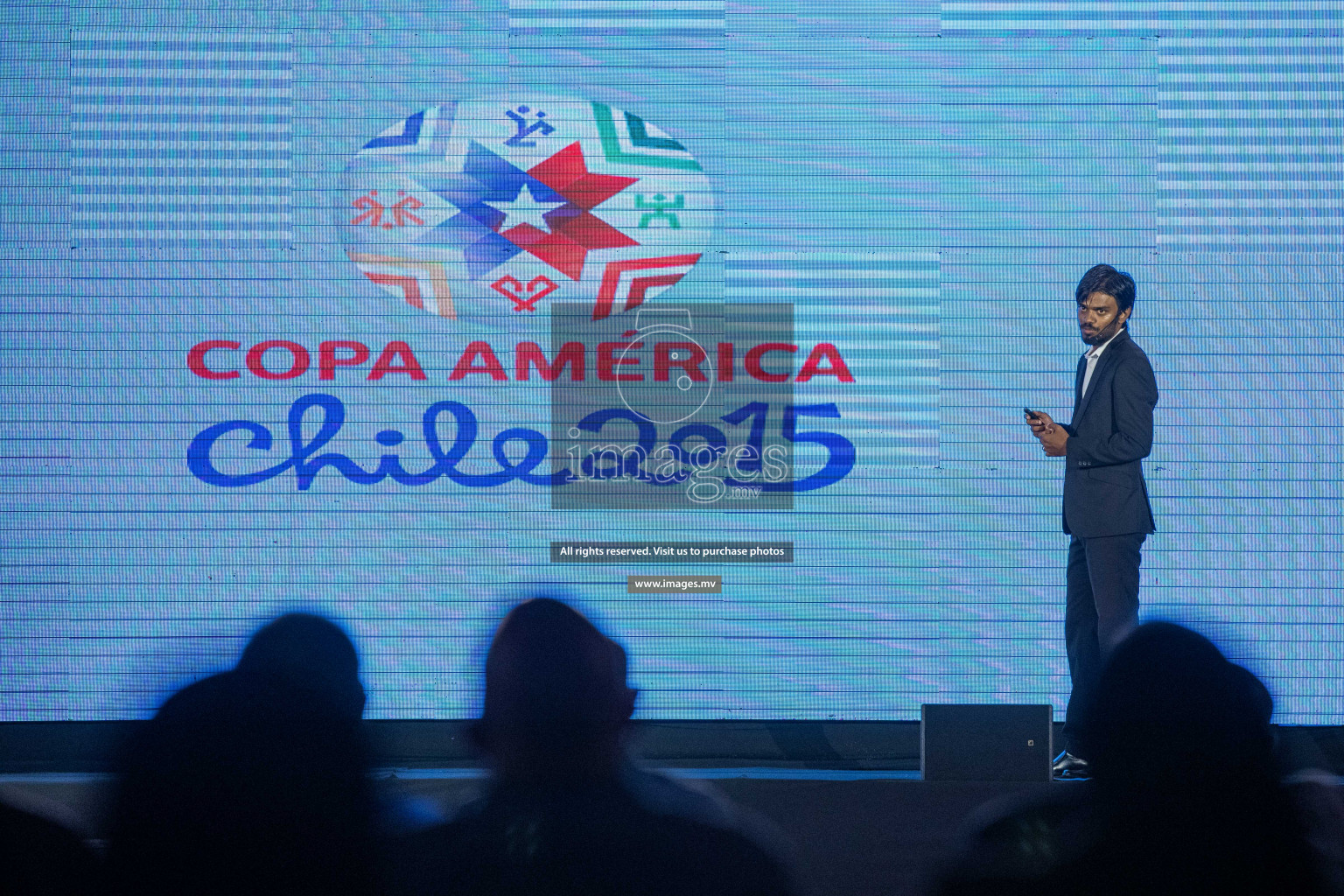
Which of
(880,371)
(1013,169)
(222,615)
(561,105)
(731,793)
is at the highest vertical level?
(561,105)

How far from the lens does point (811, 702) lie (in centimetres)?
363

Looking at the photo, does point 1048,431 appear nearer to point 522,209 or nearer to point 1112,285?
point 1112,285

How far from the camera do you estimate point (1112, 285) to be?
313cm

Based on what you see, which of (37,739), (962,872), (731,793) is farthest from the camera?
(37,739)

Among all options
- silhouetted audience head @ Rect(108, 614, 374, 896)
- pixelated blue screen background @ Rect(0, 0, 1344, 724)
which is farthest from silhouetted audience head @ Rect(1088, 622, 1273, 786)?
pixelated blue screen background @ Rect(0, 0, 1344, 724)

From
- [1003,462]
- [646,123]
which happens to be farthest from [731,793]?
[646,123]

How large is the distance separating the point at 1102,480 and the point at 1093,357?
0.39m

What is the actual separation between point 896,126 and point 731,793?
7.70ft

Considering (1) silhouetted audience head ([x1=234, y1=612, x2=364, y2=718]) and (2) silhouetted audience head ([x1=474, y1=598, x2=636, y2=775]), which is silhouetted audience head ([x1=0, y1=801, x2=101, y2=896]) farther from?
(2) silhouetted audience head ([x1=474, y1=598, x2=636, y2=775])

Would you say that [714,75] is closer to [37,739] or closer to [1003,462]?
[1003,462]

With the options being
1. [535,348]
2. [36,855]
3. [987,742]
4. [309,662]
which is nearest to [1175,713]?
[309,662]

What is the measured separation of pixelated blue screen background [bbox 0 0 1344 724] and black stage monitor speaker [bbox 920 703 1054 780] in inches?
20.4

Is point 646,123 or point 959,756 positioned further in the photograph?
point 646,123

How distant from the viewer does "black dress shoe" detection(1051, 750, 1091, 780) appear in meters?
3.08
